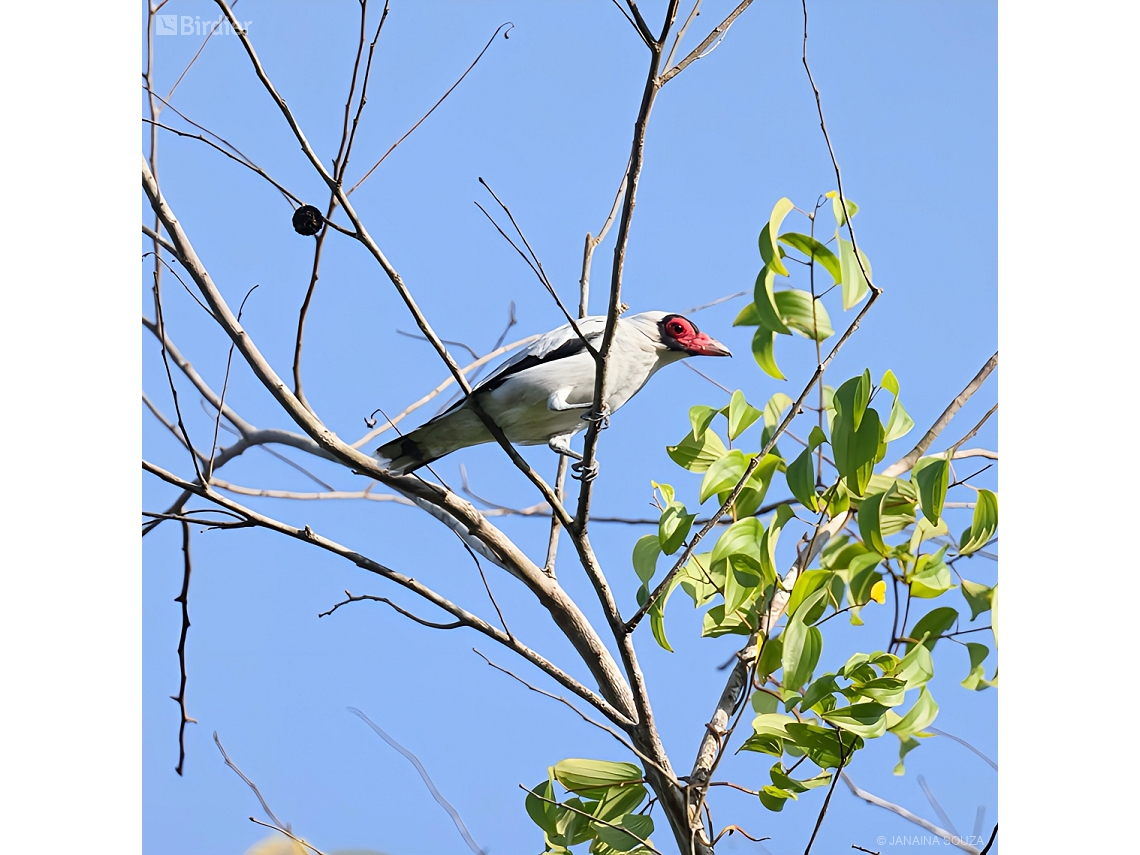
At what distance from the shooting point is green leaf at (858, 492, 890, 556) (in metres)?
1.35

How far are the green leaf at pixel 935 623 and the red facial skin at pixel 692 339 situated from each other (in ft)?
1.95

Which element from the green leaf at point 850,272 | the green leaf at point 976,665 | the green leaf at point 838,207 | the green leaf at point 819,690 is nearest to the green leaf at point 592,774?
the green leaf at point 819,690

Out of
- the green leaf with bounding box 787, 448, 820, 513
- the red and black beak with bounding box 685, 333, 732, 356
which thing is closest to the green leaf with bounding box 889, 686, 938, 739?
the green leaf with bounding box 787, 448, 820, 513

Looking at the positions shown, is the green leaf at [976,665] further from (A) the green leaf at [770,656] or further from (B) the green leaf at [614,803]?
(B) the green leaf at [614,803]

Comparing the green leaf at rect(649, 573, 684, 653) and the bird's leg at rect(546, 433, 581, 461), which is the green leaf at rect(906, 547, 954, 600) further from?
the bird's leg at rect(546, 433, 581, 461)

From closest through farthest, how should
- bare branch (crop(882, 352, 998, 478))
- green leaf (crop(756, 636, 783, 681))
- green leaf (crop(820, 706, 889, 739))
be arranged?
green leaf (crop(820, 706, 889, 739)) → green leaf (crop(756, 636, 783, 681)) → bare branch (crop(882, 352, 998, 478))

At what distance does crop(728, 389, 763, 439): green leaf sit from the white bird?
20cm

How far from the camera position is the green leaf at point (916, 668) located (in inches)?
53.6

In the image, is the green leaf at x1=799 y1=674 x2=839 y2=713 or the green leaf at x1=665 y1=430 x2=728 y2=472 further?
the green leaf at x1=665 y1=430 x2=728 y2=472

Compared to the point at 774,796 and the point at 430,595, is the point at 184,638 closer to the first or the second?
the point at 430,595

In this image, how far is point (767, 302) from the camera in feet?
4.85
